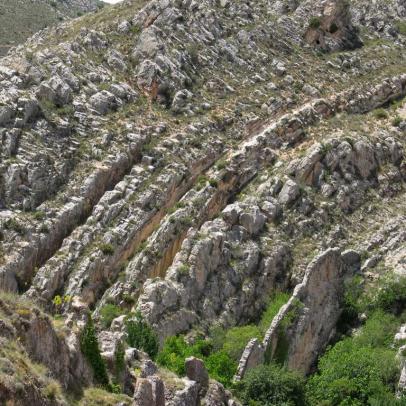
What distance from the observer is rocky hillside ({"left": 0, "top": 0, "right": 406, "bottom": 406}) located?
157 ft

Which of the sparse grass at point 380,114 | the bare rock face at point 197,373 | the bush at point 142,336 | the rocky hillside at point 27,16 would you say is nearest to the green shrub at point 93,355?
the bare rock face at point 197,373

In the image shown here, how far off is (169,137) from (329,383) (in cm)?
2299

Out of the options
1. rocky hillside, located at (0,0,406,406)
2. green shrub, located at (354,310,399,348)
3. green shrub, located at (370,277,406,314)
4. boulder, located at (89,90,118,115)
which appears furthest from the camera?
boulder, located at (89,90,118,115)

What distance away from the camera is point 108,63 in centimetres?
6431

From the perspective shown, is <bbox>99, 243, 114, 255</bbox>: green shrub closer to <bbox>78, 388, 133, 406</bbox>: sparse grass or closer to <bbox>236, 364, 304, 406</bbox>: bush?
<bbox>236, 364, 304, 406</bbox>: bush

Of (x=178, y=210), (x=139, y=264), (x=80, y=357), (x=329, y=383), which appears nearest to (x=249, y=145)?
(x=178, y=210)

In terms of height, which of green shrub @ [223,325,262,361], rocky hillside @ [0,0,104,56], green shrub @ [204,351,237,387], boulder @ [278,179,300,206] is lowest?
green shrub @ [204,351,237,387]

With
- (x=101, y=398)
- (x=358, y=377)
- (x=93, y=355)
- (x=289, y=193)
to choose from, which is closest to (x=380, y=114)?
(x=289, y=193)

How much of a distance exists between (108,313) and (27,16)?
84955 millimetres

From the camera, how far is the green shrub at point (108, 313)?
46.4 m

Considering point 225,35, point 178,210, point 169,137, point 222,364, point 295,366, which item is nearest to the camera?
point 222,364

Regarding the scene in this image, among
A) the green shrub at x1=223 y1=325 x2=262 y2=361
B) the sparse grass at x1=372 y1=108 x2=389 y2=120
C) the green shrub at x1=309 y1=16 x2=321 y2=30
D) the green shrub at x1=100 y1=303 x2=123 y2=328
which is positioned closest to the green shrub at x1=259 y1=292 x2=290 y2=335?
the green shrub at x1=223 y1=325 x2=262 y2=361

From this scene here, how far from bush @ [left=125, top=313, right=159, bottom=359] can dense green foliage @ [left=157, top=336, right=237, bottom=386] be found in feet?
1.89

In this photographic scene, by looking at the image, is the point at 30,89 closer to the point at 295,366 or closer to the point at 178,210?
the point at 178,210
